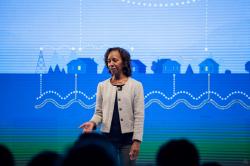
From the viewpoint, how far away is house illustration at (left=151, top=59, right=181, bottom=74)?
15.9 ft

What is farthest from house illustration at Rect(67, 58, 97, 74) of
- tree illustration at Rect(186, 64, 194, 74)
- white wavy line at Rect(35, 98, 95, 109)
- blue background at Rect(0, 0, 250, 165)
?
tree illustration at Rect(186, 64, 194, 74)

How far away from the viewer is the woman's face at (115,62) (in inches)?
131

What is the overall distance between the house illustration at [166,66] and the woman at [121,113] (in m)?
1.54

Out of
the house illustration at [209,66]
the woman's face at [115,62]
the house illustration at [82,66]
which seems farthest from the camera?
the house illustration at [82,66]

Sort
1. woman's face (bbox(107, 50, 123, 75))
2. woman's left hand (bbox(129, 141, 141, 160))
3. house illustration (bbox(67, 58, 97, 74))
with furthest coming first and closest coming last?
house illustration (bbox(67, 58, 97, 74)) < woman's face (bbox(107, 50, 123, 75)) < woman's left hand (bbox(129, 141, 141, 160))

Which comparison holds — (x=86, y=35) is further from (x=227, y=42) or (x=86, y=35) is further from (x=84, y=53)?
(x=227, y=42)

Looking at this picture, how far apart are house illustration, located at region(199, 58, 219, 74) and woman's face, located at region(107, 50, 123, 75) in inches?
67.1

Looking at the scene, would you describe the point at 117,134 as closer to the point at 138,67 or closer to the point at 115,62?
the point at 115,62

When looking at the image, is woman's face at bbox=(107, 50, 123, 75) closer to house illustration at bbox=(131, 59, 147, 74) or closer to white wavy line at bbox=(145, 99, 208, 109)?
house illustration at bbox=(131, 59, 147, 74)

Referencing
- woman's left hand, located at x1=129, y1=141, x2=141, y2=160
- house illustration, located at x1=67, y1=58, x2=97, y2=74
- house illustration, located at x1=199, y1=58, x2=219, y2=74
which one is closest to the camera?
woman's left hand, located at x1=129, y1=141, x2=141, y2=160

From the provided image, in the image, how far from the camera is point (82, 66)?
16.2 ft

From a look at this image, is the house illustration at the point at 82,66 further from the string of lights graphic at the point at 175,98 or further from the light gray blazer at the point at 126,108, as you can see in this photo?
the light gray blazer at the point at 126,108

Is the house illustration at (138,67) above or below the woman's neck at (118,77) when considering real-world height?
above

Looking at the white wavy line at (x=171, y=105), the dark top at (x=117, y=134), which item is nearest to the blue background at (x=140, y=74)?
the white wavy line at (x=171, y=105)
